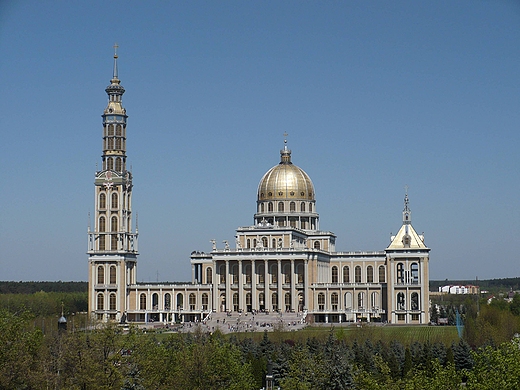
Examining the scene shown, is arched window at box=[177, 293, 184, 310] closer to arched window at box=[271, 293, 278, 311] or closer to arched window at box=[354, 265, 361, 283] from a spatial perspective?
arched window at box=[271, 293, 278, 311]

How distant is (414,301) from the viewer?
13475 cm

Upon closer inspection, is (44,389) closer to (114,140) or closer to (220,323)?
(220,323)

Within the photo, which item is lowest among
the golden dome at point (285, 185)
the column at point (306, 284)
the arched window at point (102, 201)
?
the column at point (306, 284)

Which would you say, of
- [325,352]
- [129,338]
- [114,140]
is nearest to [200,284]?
[114,140]

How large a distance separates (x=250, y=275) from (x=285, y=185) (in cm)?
1495

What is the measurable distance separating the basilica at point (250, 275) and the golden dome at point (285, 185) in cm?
457

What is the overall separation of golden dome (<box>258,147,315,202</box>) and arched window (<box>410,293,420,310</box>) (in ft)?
75.2

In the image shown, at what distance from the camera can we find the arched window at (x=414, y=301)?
134500mm

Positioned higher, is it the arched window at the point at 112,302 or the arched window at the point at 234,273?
the arched window at the point at 234,273

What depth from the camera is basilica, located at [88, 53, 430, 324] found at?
5374 inches

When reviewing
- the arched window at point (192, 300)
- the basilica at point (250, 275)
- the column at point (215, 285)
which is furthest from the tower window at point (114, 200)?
the arched window at point (192, 300)

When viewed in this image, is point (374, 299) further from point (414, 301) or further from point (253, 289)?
point (253, 289)

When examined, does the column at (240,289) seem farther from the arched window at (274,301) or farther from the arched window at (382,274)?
the arched window at (382,274)

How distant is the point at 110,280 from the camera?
5556 inches
